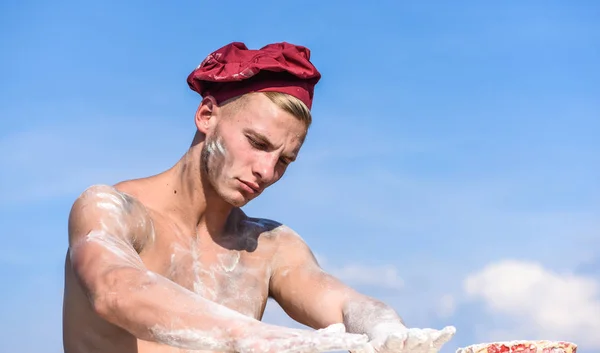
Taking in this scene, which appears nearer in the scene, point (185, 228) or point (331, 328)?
point (331, 328)

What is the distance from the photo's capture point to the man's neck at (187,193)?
550 centimetres

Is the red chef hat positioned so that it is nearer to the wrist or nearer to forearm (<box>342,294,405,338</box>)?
forearm (<box>342,294,405,338</box>)

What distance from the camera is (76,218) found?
4828 mm

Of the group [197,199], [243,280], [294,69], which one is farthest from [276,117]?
[243,280]

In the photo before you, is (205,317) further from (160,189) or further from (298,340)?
(160,189)

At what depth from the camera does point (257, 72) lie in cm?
535

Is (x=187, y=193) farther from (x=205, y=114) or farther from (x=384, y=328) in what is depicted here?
(x=384, y=328)

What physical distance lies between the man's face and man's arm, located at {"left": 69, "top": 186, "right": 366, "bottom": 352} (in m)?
0.83

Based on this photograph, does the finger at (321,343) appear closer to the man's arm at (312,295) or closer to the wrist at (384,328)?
the wrist at (384,328)

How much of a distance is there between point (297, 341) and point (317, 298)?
193 centimetres

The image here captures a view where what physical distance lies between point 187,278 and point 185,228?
324 mm

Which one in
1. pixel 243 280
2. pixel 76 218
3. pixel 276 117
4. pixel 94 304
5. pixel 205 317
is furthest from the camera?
pixel 243 280

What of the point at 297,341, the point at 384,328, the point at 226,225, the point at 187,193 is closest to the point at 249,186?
the point at 187,193

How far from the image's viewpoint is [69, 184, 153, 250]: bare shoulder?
15.7ft
